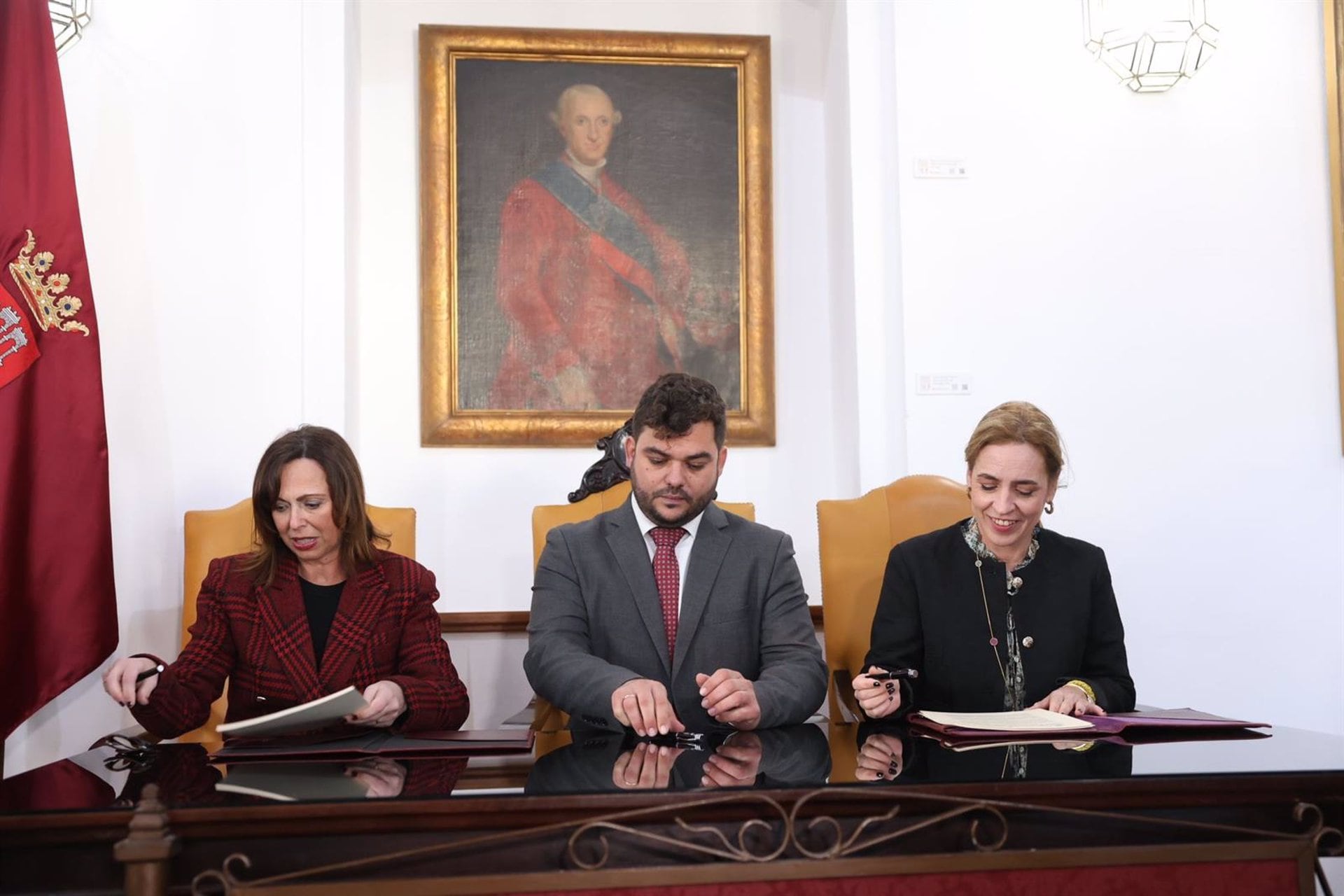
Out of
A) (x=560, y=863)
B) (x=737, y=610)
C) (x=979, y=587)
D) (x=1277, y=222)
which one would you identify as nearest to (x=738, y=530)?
(x=737, y=610)

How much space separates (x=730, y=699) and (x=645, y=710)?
160 mm

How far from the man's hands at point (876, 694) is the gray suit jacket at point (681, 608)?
227 millimetres

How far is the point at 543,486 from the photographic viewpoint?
14.2ft

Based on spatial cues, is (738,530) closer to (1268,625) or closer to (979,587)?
(979,587)

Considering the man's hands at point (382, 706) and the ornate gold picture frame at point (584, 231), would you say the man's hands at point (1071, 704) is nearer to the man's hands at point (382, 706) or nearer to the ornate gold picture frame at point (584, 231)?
the man's hands at point (382, 706)

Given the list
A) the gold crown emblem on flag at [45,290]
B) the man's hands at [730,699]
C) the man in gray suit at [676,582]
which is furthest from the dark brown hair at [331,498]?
the gold crown emblem on flag at [45,290]

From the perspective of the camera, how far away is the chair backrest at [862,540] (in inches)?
119

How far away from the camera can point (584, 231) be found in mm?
4363

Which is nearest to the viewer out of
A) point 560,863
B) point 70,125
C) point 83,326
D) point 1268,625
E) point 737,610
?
point 560,863

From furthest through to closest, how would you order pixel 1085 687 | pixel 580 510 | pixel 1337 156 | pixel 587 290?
pixel 587 290 < pixel 1337 156 < pixel 580 510 < pixel 1085 687

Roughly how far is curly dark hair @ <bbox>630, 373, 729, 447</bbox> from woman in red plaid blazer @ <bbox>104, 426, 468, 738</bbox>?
62 cm

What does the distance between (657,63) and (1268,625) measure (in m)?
2.93

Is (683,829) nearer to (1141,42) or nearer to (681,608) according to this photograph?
(681,608)

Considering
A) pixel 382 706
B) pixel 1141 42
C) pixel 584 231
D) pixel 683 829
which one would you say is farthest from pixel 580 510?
pixel 1141 42
